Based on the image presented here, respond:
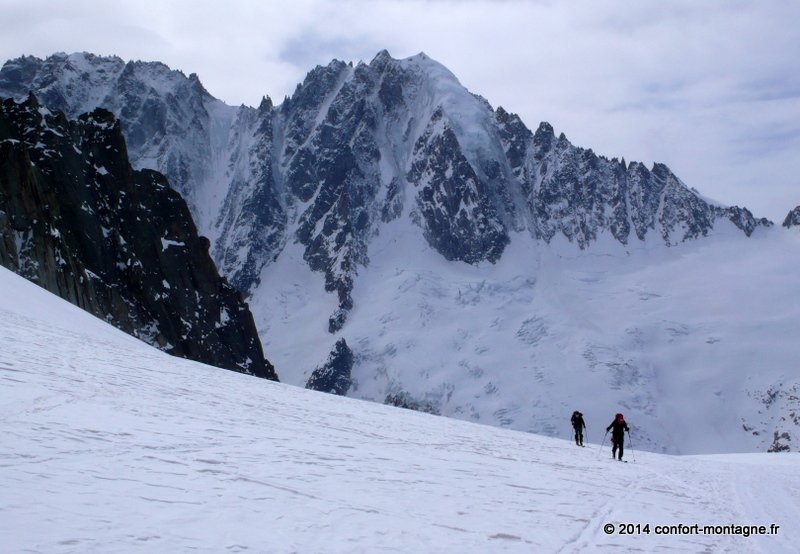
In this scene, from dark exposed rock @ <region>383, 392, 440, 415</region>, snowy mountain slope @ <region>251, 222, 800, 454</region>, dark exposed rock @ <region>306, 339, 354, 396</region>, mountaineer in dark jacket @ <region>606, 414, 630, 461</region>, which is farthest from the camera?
dark exposed rock @ <region>306, 339, 354, 396</region>

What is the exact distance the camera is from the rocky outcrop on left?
6675cm

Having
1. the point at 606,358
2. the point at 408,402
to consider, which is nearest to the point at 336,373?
the point at 408,402

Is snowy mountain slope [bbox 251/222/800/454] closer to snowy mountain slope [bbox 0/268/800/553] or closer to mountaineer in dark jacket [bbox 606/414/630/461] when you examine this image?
mountaineer in dark jacket [bbox 606/414/630/461]

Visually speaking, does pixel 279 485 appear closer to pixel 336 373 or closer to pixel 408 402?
pixel 408 402

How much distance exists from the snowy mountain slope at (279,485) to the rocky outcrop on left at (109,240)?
4910cm

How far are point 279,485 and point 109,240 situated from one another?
8389 cm

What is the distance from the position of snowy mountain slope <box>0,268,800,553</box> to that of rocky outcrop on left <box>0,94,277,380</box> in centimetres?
4910

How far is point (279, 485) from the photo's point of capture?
988cm

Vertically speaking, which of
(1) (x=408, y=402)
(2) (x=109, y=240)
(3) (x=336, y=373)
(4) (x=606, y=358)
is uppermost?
(2) (x=109, y=240)

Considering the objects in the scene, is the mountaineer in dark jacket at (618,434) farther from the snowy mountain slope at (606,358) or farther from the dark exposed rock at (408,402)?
the dark exposed rock at (408,402)

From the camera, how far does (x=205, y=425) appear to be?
13.7m

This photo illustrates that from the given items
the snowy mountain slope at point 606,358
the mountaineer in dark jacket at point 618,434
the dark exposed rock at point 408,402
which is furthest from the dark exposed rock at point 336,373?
the mountaineer in dark jacket at point 618,434

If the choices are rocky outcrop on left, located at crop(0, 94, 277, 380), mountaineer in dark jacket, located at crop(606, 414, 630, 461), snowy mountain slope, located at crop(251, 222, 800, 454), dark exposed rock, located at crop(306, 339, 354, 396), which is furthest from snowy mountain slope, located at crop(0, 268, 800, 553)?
dark exposed rock, located at crop(306, 339, 354, 396)

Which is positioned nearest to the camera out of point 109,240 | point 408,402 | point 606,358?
point 109,240
